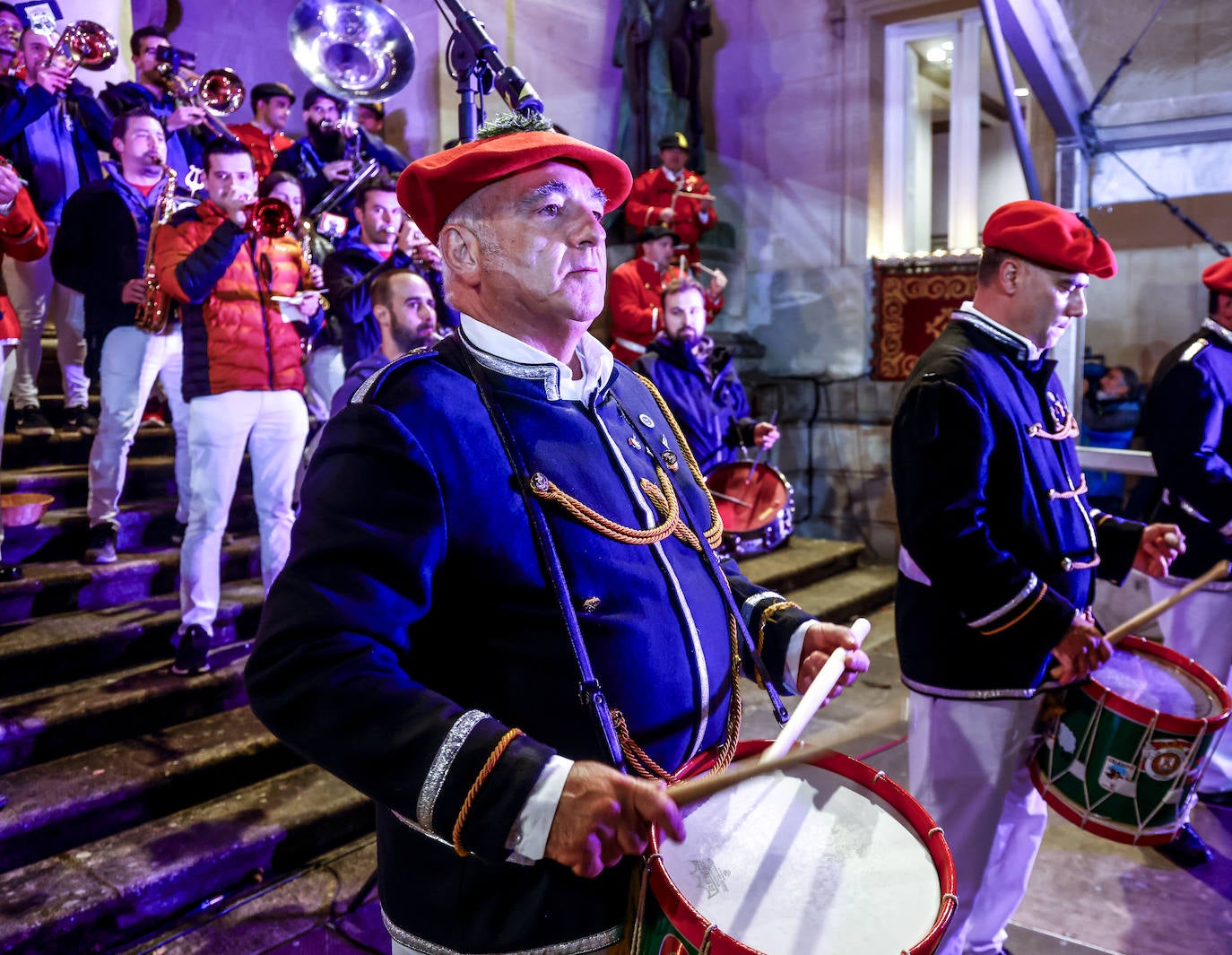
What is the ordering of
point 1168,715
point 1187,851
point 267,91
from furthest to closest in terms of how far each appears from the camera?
point 267,91, point 1187,851, point 1168,715

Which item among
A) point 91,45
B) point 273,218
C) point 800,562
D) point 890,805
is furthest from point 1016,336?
point 91,45

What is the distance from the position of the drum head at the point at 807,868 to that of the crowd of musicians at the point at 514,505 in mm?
115

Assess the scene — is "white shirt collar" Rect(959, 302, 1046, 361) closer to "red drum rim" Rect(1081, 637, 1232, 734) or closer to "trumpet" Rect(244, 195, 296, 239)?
"red drum rim" Rect(1081, 637, 1232, 734)

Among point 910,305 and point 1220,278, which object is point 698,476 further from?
point 910,305

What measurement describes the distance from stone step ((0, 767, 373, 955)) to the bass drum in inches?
99.9

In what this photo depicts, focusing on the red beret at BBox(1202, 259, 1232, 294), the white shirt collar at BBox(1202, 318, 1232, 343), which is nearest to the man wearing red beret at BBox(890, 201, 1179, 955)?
the white shirt collar at BBox(1202, 318, 1232, 343)

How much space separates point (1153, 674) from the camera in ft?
9.20

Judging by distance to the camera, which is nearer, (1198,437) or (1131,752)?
(1131,752)

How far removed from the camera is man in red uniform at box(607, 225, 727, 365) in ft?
24.7

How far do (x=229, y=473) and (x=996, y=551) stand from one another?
319cm

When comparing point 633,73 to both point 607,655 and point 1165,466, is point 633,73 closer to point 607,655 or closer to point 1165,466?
point 1165,466

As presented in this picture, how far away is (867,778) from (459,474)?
80 centimetres

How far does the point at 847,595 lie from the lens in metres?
7.20

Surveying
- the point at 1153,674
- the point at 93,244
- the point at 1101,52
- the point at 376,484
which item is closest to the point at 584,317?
the point at 376,484
